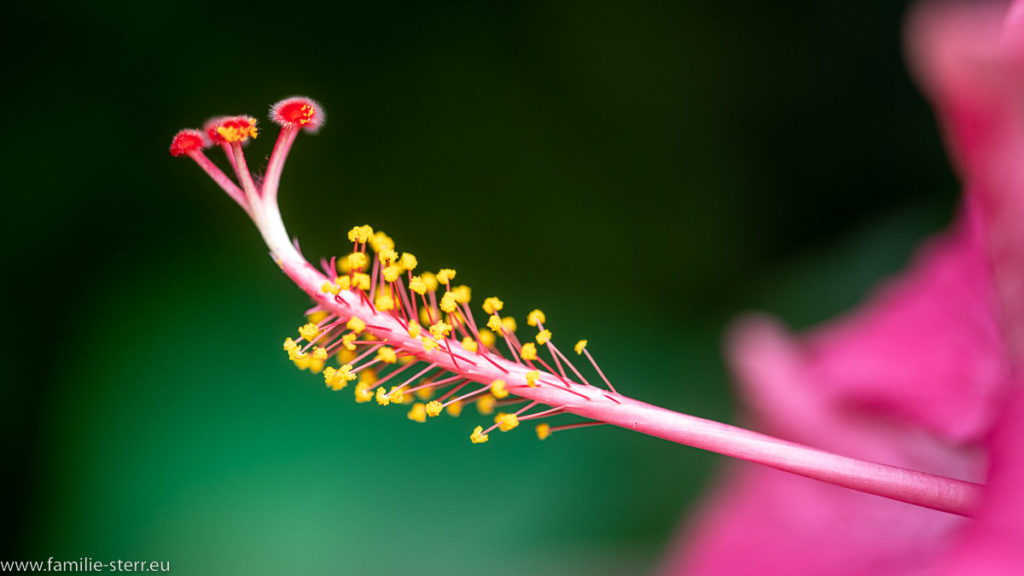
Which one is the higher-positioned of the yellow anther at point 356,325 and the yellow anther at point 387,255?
the yellow anther at point 387,255

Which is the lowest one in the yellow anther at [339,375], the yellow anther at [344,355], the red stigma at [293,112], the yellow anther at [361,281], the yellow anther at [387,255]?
the yellow anther at [339,375]

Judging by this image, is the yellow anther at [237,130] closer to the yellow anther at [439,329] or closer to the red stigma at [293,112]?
the red stigma at [293,112]

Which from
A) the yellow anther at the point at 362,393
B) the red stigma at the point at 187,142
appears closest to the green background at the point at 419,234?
the red stigma at the point at 187,142

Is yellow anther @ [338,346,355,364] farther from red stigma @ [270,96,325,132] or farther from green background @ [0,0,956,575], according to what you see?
green background @ [0,0,956,575]

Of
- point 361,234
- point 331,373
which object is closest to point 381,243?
point 361,234

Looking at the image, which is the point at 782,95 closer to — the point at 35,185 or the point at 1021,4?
the point at 1021,4

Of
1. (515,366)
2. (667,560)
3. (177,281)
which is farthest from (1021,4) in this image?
(177,281)

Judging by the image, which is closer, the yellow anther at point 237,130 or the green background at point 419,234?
the yellow anther at point 237,130
